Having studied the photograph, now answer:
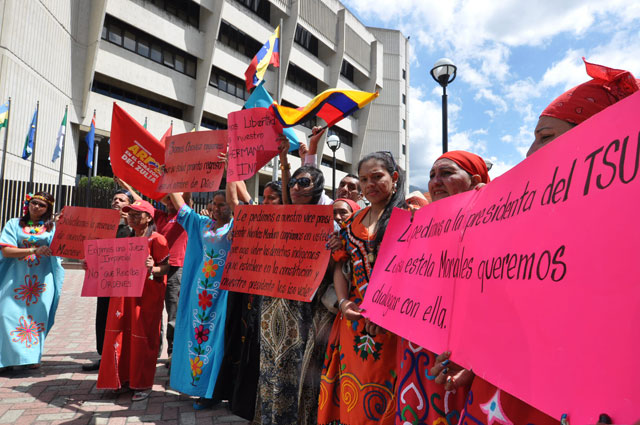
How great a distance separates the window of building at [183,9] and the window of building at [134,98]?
4.91m

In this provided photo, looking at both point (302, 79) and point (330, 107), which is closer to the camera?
point (330, 107)

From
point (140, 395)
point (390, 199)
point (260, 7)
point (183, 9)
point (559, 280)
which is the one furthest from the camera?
point (260, 7)

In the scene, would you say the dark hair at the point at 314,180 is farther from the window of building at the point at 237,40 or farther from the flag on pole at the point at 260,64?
the window of building at the point at 237,40

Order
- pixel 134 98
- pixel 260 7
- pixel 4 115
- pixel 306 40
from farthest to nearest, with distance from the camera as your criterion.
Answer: pixel 306 40 → pixel 260 7 → pixel 134 98 → pixel 4 115

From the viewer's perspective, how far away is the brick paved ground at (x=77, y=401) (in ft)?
11.0

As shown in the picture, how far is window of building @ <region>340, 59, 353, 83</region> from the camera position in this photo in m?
33.9

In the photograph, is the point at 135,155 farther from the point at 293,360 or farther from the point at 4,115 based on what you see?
the point at 4,115

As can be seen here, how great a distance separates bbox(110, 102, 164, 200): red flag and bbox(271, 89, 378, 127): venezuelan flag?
1.67m

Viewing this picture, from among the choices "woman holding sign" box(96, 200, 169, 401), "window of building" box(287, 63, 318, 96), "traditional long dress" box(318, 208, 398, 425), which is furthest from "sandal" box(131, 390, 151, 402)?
"window of building" box(287, 63, 318, 96)

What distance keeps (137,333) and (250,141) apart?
7.24 ft

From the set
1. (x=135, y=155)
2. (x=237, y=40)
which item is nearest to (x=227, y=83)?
(x=237, y=40)

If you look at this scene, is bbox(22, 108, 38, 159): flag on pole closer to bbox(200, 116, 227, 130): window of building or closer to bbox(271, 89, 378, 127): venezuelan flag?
bbox(200, 116, 227, 130): window of building

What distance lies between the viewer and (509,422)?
47.7 inches

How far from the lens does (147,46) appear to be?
68.6 feet
